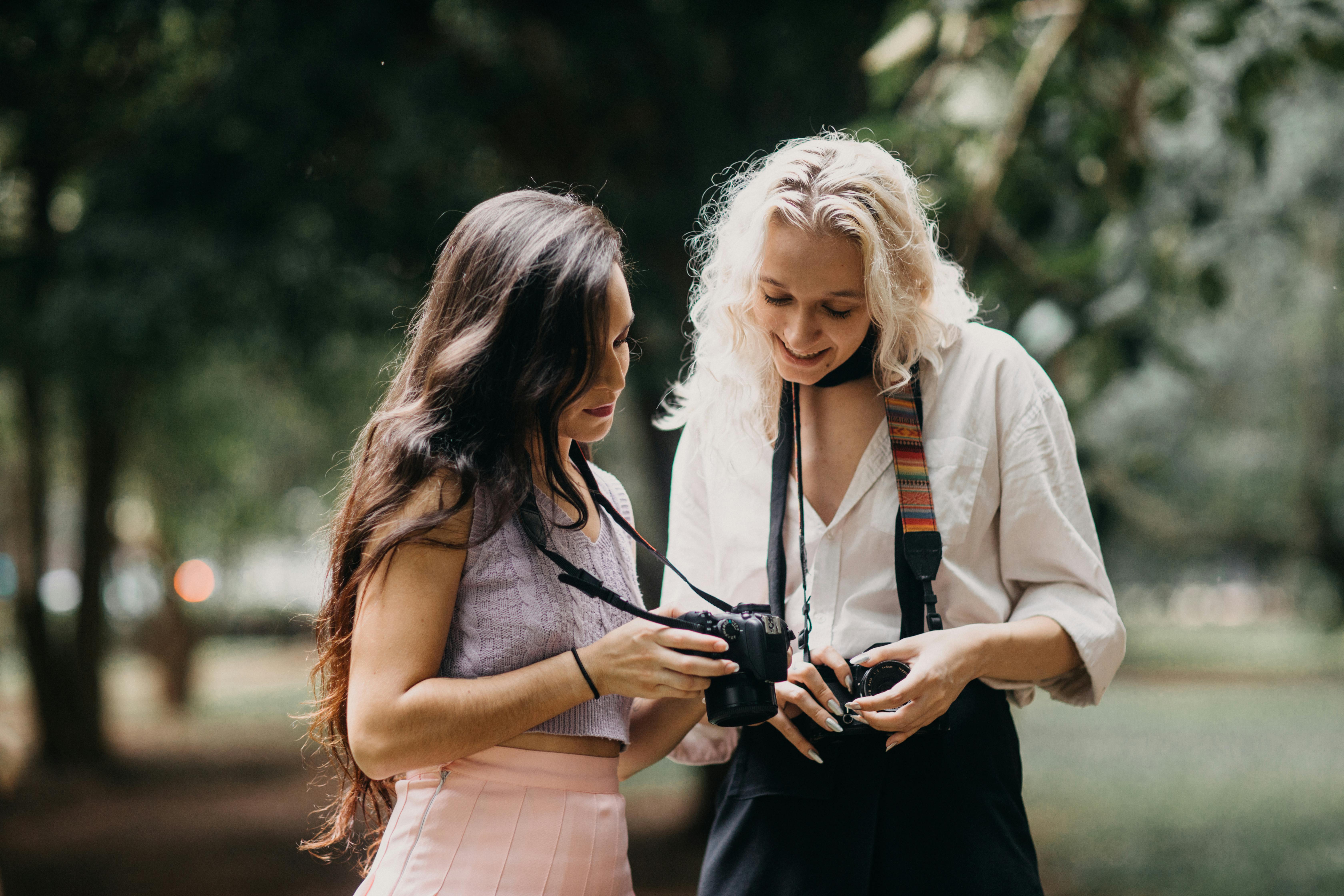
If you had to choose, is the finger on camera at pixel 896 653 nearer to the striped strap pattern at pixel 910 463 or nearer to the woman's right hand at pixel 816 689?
the woman's right hand at pixel 816 689

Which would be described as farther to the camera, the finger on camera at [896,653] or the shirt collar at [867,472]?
the shirt collar at [867,472]

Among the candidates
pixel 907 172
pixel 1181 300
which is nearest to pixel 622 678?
pixel 907 172

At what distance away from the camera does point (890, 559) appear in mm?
2053

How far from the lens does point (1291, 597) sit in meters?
29.1

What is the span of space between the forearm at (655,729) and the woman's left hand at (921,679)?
424mm

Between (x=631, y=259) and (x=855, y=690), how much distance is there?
16.8 ft

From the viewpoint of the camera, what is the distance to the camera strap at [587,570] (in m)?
1.78

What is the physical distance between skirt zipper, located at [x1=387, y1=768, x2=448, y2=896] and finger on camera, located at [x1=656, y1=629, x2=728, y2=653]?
0.40m

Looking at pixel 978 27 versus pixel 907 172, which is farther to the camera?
pixel 978 27

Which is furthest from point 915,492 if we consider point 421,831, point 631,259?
point 631,259

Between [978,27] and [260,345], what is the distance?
15.6 feet

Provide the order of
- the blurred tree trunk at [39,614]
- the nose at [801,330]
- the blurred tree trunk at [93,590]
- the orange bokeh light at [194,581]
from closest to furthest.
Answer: the nose at [801,330], the blurred tree trunk at [39,614], the blurred tree trunk at [93,590], the orange bokeh light at [194,581]

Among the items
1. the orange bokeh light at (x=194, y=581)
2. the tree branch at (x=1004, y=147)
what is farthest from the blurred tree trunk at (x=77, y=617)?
the tree branch at (x=1004, y=147)

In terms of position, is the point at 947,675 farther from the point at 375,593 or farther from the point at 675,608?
the point at 375,593
